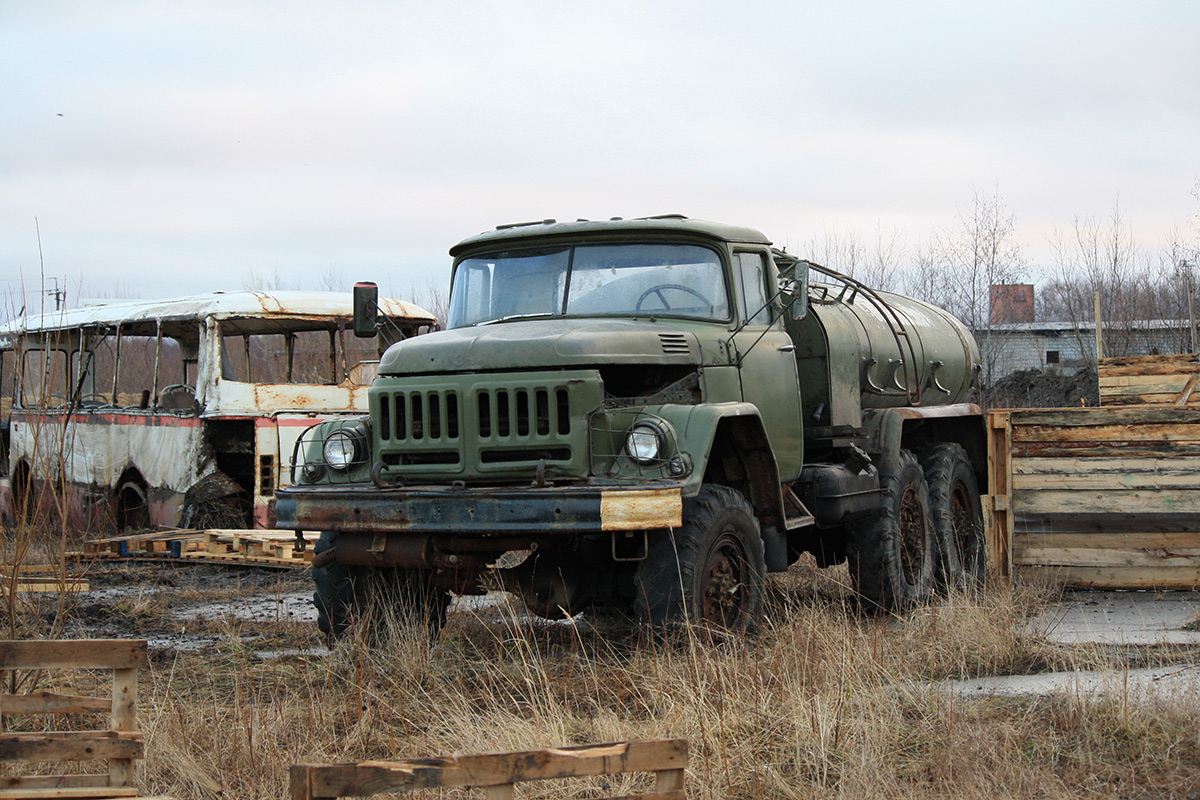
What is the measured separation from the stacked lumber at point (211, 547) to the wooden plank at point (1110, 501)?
5874 mm

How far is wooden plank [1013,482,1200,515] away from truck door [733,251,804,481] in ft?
8.13

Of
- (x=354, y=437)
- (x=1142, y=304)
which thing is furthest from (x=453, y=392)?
(x=1142, y=304)

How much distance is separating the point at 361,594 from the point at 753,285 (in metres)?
2.96

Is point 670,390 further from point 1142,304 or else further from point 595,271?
point 1142,304

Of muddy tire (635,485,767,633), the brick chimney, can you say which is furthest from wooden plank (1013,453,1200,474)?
the brick chimney

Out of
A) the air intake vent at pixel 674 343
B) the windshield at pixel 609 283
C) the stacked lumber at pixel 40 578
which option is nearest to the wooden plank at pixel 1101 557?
the windshield at pixel 609 283

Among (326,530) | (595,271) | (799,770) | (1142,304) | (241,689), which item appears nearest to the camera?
(799,770)

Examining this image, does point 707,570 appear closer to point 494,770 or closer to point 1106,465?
point 494,770

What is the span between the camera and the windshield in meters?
7.20

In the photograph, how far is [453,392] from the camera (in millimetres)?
6410

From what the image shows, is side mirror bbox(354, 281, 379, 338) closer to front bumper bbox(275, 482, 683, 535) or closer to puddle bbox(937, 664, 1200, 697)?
front bumper bbox(275, 482, 683, 535)

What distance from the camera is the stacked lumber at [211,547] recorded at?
36.3ft

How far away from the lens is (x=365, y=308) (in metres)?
7.72

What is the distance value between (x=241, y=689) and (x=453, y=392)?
5.77 ft
